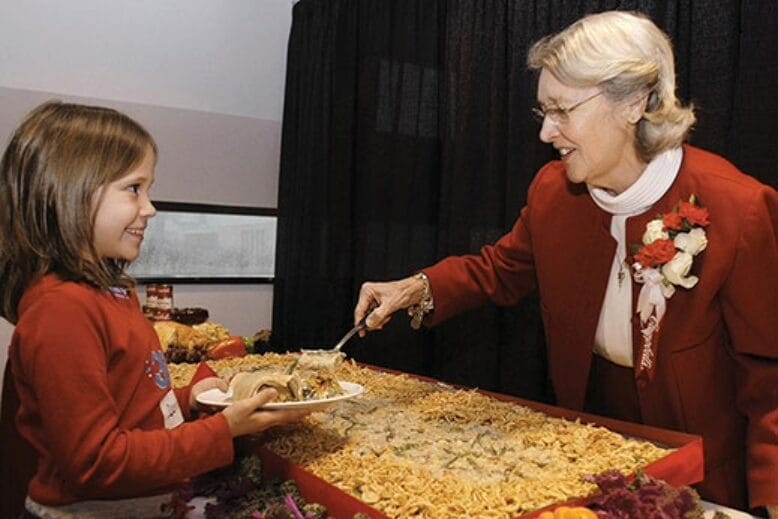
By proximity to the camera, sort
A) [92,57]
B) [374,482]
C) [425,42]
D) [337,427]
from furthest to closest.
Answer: [92,57]
[425,42]
[337,427]
[374,482]

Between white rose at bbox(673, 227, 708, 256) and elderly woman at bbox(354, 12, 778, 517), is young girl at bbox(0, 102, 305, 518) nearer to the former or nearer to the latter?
elderly woman at bbox(354, 12, 778, 517)

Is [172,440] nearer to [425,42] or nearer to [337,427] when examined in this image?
[337,427]

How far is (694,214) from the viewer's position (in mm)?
1458

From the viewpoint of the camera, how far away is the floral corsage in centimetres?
144

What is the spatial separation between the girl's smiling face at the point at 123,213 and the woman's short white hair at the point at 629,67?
2.87 ft

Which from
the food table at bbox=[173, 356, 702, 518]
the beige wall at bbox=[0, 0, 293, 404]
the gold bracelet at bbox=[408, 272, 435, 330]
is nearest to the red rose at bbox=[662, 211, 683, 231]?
the food table at bbox=[173, 356, 702, 518]

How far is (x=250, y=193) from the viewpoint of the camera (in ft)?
13.0

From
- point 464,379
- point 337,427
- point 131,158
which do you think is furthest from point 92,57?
point 337,427

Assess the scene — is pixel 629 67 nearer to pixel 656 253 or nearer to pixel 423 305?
pixel 656 253

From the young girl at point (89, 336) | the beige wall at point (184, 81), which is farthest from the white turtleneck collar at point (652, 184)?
the beige wall at point (184, 81)

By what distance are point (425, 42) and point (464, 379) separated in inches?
55.1

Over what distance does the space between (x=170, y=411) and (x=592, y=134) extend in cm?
101

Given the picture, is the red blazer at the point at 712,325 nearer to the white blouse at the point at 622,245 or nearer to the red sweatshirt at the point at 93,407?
the white blouse at the point at 622,245

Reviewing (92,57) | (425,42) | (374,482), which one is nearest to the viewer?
(374,482)
